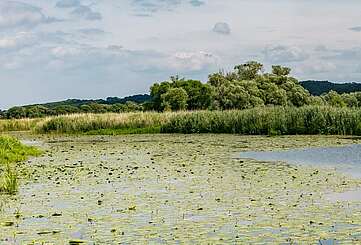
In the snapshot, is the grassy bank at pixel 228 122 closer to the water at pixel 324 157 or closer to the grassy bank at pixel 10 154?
the water at pixel 324 157

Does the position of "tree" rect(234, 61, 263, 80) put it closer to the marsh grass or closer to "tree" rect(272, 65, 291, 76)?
"tree" rect(272, 65, 291, 76)

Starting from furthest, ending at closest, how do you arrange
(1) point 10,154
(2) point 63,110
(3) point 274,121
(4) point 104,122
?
(2) point 63,110, (4) point 104,122, (3) point 274,121, (1) point 10,154

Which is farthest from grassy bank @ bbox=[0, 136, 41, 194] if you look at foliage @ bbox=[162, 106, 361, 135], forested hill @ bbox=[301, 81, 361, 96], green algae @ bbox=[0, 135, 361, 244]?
forested hill @ bbox=[301, 81, 361, 96]

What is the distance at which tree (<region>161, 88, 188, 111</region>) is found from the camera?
184 feet

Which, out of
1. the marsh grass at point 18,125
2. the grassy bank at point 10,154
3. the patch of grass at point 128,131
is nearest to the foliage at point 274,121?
the patch of grass at point 128,131

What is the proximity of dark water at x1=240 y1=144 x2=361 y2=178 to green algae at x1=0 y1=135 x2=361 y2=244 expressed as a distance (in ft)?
3.10

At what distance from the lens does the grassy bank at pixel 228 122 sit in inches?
1356

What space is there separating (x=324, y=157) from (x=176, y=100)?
34.8 m

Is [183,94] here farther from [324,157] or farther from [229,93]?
[324,157]

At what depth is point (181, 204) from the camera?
40.8ft

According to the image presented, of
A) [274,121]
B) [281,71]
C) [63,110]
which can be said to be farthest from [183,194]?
[63,110]

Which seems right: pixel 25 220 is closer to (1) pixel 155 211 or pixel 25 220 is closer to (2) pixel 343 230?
(1) pixel 155 211

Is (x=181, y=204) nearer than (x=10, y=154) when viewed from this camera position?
Yes

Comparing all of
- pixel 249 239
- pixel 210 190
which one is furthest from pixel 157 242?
pixel 210 190
